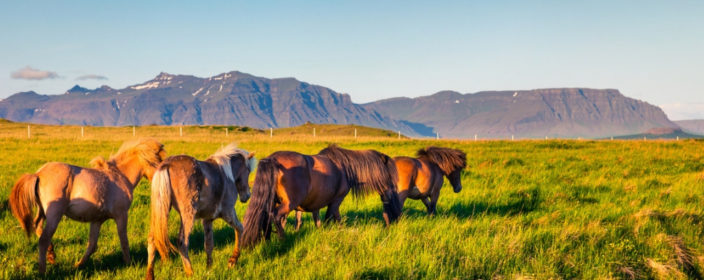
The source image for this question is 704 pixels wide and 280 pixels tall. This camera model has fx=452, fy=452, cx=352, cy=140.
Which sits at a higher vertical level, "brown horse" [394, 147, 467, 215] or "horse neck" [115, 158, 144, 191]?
"horse neck" [115, 158, 144, 191]

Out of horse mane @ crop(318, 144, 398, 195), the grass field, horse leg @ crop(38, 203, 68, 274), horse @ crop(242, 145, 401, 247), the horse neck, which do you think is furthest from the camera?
horse mane @ crop(318, 144, 398, 195)

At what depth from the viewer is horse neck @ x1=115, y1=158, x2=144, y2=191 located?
671 centimetres

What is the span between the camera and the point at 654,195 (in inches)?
506

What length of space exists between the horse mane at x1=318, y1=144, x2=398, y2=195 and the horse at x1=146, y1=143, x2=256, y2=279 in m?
2.20

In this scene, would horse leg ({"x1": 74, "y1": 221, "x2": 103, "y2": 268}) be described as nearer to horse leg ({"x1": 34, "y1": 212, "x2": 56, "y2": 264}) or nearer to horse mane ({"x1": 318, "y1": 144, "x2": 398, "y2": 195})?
horse leg ({"x1": 34, "y1": 212, "x2": 56, "y2": 264})

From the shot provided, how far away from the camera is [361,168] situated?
27.8ft

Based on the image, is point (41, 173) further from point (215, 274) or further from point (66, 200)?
point (215, 274)

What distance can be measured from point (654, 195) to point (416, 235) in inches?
368

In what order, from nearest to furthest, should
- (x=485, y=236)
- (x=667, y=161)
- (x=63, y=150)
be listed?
(x=485, y=236), (x=667, y=161), (x=63, y=150)

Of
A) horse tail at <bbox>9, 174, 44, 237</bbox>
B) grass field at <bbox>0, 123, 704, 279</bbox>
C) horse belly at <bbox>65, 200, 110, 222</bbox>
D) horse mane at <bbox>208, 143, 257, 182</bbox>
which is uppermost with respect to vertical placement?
horse mane at <bbox>208, 143, 257, 182</bbox>

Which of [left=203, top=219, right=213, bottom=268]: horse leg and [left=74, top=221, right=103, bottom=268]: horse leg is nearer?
[left=203, top=219, right=213, bottom=268]: horse leg

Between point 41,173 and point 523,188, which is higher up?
point 41,173

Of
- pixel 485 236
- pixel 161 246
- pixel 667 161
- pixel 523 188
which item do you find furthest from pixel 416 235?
pixel 667 161

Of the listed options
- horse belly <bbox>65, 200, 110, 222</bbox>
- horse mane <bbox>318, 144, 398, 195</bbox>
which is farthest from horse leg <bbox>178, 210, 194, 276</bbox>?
horse mane <bbox>318, 144, 398, 195</bbox>
